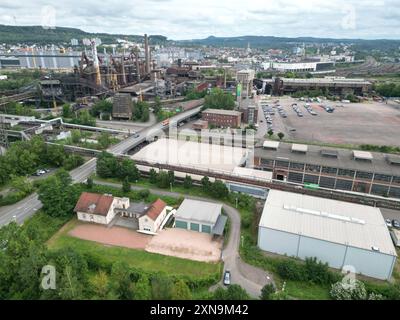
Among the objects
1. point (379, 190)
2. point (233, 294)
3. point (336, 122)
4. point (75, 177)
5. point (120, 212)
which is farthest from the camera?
point (336, 122)

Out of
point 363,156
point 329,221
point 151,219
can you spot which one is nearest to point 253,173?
point 329,221

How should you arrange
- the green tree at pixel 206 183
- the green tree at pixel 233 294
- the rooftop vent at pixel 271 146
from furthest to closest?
the rooftop vent at pixel 271 146
the green tree at pixel 206 183
the green tree at pixel 233 294

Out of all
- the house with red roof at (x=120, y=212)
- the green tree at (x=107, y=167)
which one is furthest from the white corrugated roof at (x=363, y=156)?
the green tree at (x=107, y=167)

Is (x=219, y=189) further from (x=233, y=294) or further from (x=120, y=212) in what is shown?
(x=233, y=294)

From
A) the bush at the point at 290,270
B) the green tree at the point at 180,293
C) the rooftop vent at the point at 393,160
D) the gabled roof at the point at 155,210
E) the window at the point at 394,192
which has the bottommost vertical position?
the bush at the point at 290,270

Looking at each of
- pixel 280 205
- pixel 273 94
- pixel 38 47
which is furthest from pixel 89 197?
pixel 38 47

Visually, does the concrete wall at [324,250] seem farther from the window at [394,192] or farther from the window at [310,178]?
the window at [394,192]

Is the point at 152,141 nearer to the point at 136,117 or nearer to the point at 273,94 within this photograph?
the point at 136,117
